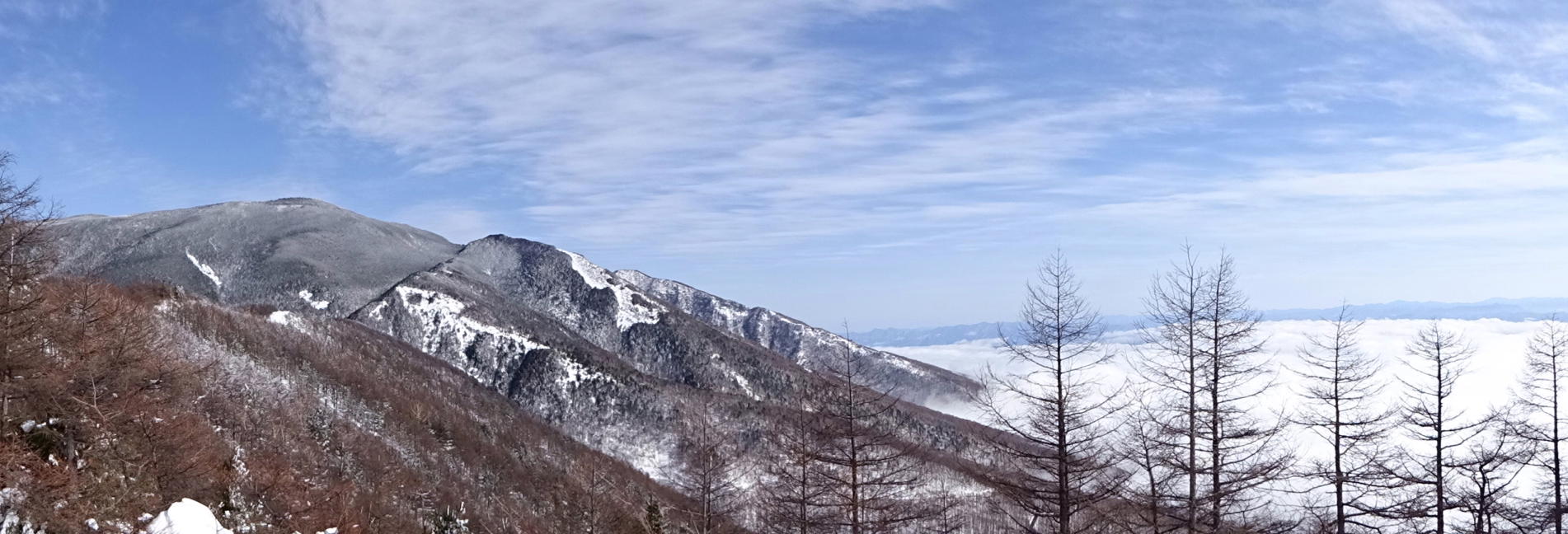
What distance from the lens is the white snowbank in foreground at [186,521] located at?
20406 mm

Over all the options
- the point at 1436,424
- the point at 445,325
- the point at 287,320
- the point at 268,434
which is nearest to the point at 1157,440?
the point at 1436,424

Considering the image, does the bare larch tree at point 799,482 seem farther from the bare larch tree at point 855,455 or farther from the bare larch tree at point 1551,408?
the bare larch tree at point 1551,408

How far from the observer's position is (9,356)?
22297mm

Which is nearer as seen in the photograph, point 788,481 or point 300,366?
point 788,481

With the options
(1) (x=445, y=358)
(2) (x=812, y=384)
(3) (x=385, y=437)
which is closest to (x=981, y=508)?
(3) (x=385, y=437)

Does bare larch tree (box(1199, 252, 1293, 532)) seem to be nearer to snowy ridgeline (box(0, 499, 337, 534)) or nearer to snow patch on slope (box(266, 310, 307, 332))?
snowy ridgeline (box(0, 499, 337, 534))

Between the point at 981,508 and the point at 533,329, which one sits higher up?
the point at 533,329

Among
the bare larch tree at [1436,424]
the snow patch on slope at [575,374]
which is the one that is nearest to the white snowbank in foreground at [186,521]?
the bare larch tree at [1436,424]

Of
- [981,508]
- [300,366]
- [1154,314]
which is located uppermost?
[1154,314]

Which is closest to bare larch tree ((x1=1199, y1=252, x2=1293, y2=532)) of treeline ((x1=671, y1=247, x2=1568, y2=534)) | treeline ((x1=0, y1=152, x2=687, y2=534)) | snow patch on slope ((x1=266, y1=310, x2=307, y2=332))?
treeline ((x1=671, y1=247, x2=1568, y2=534))

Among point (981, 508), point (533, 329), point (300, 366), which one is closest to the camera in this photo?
point (300, 366)

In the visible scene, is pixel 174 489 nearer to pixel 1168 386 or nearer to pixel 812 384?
pixel 812 384

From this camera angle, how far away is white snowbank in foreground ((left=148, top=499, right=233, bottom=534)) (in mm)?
20406

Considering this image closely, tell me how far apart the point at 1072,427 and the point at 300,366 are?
98.7 m
